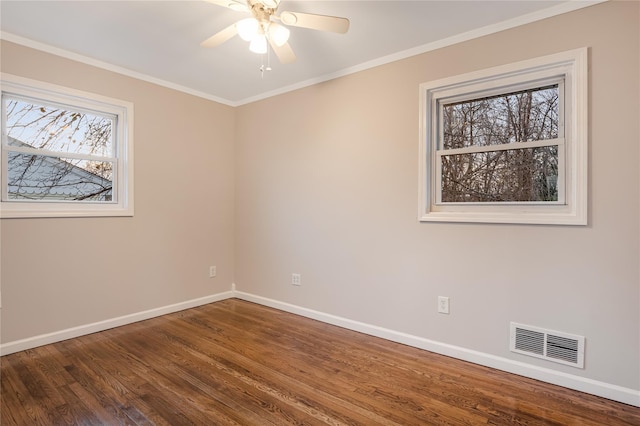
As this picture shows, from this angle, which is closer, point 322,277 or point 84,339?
point 84,339

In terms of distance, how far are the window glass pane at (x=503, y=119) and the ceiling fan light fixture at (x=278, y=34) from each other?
1.44 meters

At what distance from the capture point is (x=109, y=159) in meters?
3.07

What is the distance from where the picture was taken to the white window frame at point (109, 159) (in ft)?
8.22

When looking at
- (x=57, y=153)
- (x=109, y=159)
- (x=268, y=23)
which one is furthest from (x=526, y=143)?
(x=57, y=153)

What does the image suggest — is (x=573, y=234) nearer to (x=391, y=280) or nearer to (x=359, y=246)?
(x=391, y=280)

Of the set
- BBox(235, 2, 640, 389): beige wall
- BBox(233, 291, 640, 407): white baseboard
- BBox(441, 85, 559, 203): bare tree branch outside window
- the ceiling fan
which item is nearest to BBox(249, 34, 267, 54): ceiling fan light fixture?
the ceiling fan

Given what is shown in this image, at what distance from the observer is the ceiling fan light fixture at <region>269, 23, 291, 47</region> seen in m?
1.91

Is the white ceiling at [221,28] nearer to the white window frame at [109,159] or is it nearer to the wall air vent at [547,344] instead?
the white window frame at [109,159]

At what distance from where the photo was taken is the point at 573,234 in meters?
2.04

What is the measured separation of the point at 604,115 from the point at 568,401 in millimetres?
1730

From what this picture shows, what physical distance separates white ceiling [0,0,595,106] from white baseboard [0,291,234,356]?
2.35 meters

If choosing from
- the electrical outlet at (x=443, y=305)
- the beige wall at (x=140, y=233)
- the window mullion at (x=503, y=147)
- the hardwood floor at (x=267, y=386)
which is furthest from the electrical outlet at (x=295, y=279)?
the window mullion at (x=503, y=147)

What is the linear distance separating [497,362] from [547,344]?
0.35m

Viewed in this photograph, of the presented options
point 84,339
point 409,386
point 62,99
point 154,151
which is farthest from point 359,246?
point 62,99
